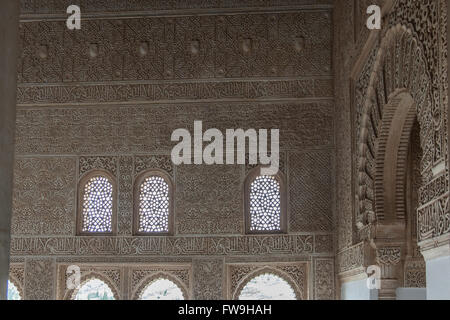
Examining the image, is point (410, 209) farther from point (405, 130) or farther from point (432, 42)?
point (432, 42)

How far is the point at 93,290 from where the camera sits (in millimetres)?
9938

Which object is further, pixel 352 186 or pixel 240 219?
pixel 240 219

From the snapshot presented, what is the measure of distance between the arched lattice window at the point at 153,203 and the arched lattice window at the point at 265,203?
3.43 feet

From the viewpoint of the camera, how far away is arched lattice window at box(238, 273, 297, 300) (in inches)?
380

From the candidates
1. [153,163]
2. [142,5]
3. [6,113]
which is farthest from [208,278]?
[6,113]

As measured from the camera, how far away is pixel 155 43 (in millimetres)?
10375

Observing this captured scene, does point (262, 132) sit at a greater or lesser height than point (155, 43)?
lesser

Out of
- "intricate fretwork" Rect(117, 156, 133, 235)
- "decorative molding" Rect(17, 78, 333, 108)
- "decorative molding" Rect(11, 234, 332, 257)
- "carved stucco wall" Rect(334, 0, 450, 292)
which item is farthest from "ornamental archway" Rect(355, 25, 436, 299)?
"intricate fretwork" Rect(117, 156, 133, 235)

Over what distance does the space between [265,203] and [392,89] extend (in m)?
3.90

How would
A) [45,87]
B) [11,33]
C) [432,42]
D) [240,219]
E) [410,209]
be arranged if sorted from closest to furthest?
[11,33] < [432,42] < [410,209] < [240,219] < [45,87]

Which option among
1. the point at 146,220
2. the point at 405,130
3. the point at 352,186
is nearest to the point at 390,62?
the point at 405,130

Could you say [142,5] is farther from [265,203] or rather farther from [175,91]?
[265,203]

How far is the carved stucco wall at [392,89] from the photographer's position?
461 cm

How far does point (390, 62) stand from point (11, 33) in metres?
3.85
